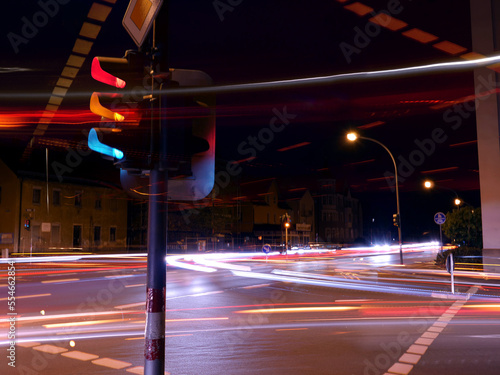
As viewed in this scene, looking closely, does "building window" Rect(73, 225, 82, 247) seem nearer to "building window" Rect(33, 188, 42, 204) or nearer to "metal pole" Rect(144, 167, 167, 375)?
"building window" Rect(33, 188, 42, 204)

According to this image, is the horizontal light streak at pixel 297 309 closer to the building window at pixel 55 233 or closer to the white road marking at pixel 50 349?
the white road marking at pixel 50 349

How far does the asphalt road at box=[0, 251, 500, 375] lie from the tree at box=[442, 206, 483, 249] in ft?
45.5

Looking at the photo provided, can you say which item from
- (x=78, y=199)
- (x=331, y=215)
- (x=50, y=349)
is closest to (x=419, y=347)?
(x=50, y=349)

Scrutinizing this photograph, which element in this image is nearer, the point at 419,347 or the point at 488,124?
the point at 419,347

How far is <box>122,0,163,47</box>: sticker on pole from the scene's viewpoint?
412 centimetres

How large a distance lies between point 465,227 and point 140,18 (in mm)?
31290

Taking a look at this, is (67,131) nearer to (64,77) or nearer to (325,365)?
(64,77)

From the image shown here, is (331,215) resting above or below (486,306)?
above

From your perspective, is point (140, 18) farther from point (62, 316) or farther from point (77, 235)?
point (77, 235)

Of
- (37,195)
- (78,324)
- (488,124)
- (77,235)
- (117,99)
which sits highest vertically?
(488,124)

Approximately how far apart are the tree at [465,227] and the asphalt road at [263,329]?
13.9 metres

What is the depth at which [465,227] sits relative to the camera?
3106 cm

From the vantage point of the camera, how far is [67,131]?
134 ft

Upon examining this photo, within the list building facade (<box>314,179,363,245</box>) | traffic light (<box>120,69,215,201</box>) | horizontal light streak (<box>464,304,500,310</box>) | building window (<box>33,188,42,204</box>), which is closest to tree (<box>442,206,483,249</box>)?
horizontal light streak (<box>464,304,500,310</box>)
